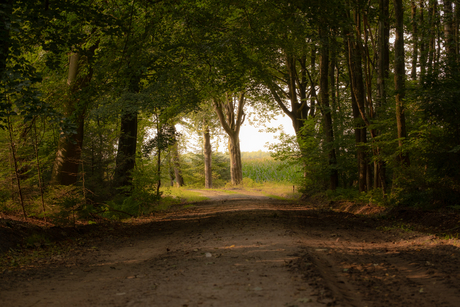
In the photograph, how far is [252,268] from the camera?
17.2 ft

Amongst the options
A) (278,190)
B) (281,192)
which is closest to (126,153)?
(281,192)

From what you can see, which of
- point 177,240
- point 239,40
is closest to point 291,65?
point 239,40

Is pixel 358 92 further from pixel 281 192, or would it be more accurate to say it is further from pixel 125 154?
pixel 281 192

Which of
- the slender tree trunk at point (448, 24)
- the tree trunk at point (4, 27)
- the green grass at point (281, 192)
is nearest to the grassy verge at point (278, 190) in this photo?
the green grass at point (281, 192)

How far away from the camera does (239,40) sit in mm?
11953

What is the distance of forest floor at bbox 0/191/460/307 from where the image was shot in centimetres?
410

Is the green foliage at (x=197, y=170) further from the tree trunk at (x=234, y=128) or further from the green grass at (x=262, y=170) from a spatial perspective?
the tree trunk at (x=234, y=128)

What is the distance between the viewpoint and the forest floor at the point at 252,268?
4.10 m

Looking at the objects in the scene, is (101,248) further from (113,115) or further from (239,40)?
(239,40)

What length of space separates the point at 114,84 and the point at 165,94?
5.41ft

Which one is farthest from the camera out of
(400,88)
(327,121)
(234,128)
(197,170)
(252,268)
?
(197,170)

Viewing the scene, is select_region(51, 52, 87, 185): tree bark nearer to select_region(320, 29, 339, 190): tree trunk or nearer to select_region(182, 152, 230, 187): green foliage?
select_region(320, 29, 339, 190): tree trunk

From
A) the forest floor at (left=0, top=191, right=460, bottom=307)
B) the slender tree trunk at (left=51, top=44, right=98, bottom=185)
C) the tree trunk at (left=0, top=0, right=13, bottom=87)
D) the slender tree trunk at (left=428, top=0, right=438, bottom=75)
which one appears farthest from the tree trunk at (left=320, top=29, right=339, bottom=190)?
the tree trunk at (left=0, top=0, right=13, bottom=87)

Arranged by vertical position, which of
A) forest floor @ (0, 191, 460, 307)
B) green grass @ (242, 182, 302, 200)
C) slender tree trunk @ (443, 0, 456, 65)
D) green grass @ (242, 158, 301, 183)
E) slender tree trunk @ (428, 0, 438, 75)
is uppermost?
slender tree trunk @ (428, 0, 438, 75)
